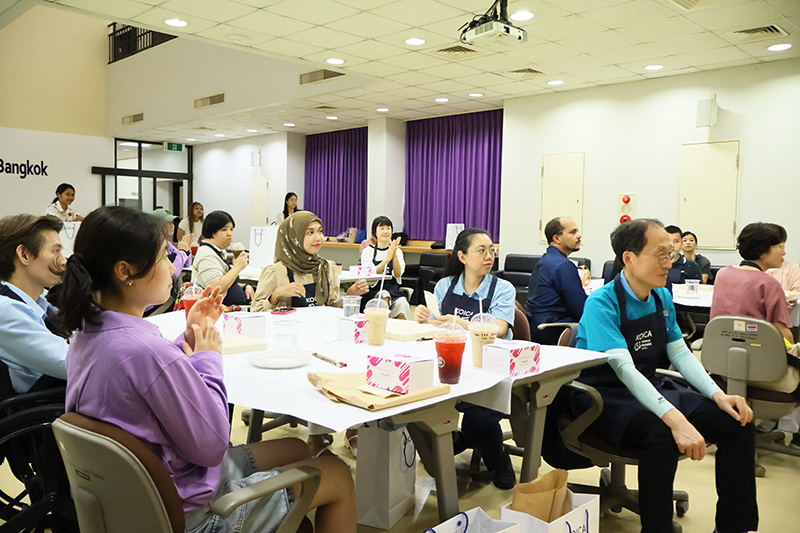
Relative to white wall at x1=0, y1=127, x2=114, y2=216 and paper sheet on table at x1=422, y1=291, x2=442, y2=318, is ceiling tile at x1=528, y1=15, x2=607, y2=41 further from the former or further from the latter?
white wall at x1=0, y1=127, x2=114, y2=216

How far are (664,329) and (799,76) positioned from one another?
5463 mm

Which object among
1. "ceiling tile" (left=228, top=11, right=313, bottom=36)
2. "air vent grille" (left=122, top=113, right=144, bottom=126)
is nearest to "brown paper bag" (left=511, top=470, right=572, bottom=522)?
"ceiling tile" (left=228, top=11, right=313, bottom=36)

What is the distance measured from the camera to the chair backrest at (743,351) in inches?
121

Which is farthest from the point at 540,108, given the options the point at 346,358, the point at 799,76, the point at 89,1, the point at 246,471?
the point at 246,471

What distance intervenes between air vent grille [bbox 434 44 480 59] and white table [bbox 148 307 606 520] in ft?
14.9

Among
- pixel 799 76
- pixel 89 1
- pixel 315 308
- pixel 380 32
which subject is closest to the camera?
pixel 315 308

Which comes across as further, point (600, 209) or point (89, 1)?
point (600, 209)

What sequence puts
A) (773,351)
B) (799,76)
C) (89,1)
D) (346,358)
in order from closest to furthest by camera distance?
(346,358) < (773,351) < (89,1) < (799,76)

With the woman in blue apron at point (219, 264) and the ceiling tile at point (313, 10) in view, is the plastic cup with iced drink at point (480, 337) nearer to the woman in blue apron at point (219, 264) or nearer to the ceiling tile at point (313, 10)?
the woman in blue apron at point (219, 264)

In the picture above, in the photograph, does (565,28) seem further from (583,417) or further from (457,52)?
(583,417)

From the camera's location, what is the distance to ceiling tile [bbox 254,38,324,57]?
639 centimetres

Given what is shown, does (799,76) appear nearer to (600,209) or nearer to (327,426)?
(600,209)

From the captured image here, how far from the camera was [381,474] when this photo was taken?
2.57 metres

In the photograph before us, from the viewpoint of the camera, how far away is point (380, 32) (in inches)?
231
